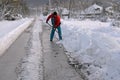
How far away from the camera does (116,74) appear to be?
6680mm

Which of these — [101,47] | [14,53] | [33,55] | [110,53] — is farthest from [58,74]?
[14,53]

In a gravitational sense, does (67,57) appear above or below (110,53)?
below

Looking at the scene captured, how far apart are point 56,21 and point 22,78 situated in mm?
10085

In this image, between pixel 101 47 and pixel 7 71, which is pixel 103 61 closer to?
pixel 101 47

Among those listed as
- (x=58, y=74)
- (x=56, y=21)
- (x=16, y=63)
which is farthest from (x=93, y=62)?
(x=56, y=21)

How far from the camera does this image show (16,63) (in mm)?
9180

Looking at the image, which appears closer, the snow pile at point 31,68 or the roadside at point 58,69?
the snow pile at point 31,68

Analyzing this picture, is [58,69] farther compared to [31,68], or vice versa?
[58,69]

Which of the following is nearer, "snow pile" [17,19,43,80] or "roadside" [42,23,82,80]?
"snow pile" [17,19,43,80]

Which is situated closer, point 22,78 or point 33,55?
point 22,78

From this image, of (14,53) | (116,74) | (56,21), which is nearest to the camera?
(116,74)

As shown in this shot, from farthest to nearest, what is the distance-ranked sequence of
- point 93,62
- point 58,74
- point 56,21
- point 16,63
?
point 56,21 → point 16,63 → point 93,62 → point 58,74

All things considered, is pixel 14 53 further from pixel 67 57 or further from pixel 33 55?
pixel 67 57

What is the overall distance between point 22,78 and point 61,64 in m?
2.29
